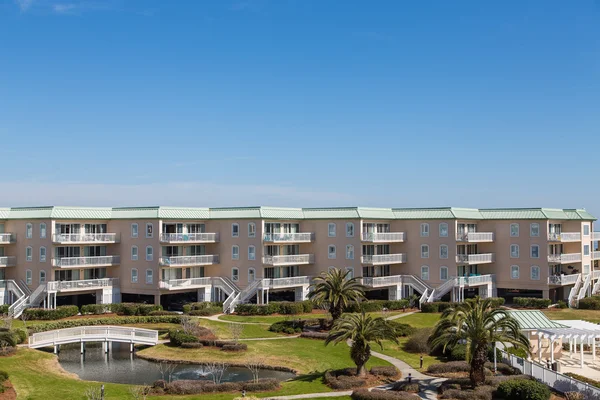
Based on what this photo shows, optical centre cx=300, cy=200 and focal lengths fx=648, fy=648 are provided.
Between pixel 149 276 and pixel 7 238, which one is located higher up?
pixel 7 238

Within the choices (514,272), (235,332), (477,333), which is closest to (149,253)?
(235,332)

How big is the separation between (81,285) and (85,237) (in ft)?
16.9

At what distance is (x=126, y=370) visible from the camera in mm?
45656

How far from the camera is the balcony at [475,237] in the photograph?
7369cm

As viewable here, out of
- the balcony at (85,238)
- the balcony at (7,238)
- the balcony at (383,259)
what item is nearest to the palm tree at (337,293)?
the balcony at (383,259)

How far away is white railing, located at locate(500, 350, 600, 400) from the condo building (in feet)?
99.7

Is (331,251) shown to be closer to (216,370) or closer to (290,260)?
(290,260)

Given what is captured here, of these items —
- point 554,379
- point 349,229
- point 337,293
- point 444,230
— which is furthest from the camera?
point 444,230

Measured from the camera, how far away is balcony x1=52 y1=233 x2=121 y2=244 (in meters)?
66.0

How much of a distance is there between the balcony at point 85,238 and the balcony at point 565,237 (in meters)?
48.6

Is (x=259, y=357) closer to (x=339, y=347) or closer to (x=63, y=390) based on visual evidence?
(x=339, y=347)

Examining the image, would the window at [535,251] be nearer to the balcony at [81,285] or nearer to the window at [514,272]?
the window at [514,272]

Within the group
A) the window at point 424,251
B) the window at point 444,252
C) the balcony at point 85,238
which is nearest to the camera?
the balcony at point 85,238

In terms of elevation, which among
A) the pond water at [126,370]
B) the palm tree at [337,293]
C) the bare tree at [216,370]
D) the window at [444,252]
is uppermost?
the window at [444,252]
